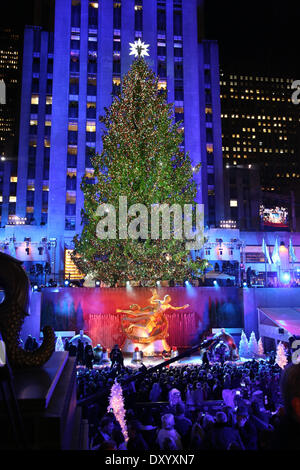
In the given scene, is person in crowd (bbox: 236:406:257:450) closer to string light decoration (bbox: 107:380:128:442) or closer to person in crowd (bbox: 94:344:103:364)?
string light decoration (bbox: 107:380:128:442)

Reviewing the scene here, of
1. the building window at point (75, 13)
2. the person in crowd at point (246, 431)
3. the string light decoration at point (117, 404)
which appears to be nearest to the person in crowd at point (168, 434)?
the person in crowd at point (246, 431)

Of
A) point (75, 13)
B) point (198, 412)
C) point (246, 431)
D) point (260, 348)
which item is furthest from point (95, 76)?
point (246, 431)

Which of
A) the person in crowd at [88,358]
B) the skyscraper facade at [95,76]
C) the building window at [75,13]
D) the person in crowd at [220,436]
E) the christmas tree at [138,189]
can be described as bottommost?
the person in crowd at [88,358]

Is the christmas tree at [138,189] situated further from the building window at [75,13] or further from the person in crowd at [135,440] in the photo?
the building window at [75,13]

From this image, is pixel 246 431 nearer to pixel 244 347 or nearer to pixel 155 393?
pixel 155 393

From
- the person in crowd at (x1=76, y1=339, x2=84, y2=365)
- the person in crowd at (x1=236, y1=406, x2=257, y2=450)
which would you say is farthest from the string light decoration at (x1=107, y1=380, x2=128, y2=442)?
the person in crowd at (x1=76, y1=339, x2=84, y2=365)

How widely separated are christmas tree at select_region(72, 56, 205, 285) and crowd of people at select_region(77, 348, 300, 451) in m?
10.6

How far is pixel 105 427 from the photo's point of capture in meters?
5.64

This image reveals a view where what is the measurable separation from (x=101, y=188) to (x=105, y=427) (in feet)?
65.6

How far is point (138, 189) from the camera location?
24125mm

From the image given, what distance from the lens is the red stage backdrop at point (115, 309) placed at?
21.0 metres

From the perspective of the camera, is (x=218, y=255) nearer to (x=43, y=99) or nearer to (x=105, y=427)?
(x=105, y=427)

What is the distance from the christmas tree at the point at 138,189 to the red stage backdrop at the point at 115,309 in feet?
6.83

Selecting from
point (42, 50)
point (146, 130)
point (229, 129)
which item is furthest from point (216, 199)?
point (229, 129)
